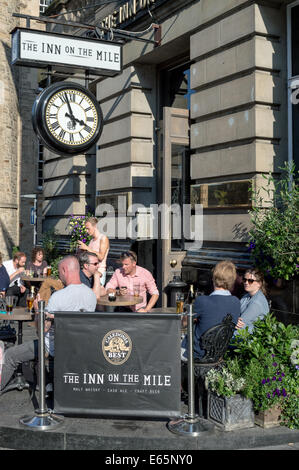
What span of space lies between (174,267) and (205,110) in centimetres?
279

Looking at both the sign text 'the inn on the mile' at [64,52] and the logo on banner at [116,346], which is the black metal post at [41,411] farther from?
the sign text 'the inn on the mile' at [64,52]

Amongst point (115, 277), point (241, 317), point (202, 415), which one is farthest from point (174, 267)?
point (202, 415)

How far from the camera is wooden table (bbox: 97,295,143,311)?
277 inches

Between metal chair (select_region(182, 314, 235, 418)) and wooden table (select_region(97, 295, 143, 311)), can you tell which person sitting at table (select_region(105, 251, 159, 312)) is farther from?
metal chair (select_region(182, 314, 235, 418))

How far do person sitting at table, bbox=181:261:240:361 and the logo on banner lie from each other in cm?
75

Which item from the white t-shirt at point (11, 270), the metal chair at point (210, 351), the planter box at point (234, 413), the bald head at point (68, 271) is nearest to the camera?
the planter box at point (234, 413)

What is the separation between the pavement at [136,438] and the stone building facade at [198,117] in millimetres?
3657

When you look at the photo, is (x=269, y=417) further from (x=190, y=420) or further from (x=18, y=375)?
(x=18, y=375)

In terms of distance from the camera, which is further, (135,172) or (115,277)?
(135,172)

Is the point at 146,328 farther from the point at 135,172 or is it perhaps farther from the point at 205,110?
the point at 135,172

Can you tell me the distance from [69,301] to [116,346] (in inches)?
40.3

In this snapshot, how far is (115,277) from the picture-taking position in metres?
8.02

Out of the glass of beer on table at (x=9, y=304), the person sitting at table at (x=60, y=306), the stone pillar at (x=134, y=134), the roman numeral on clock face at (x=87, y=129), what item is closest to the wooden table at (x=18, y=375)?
the glass of beer on table at (x=9, y=304)

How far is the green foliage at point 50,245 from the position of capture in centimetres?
1454
